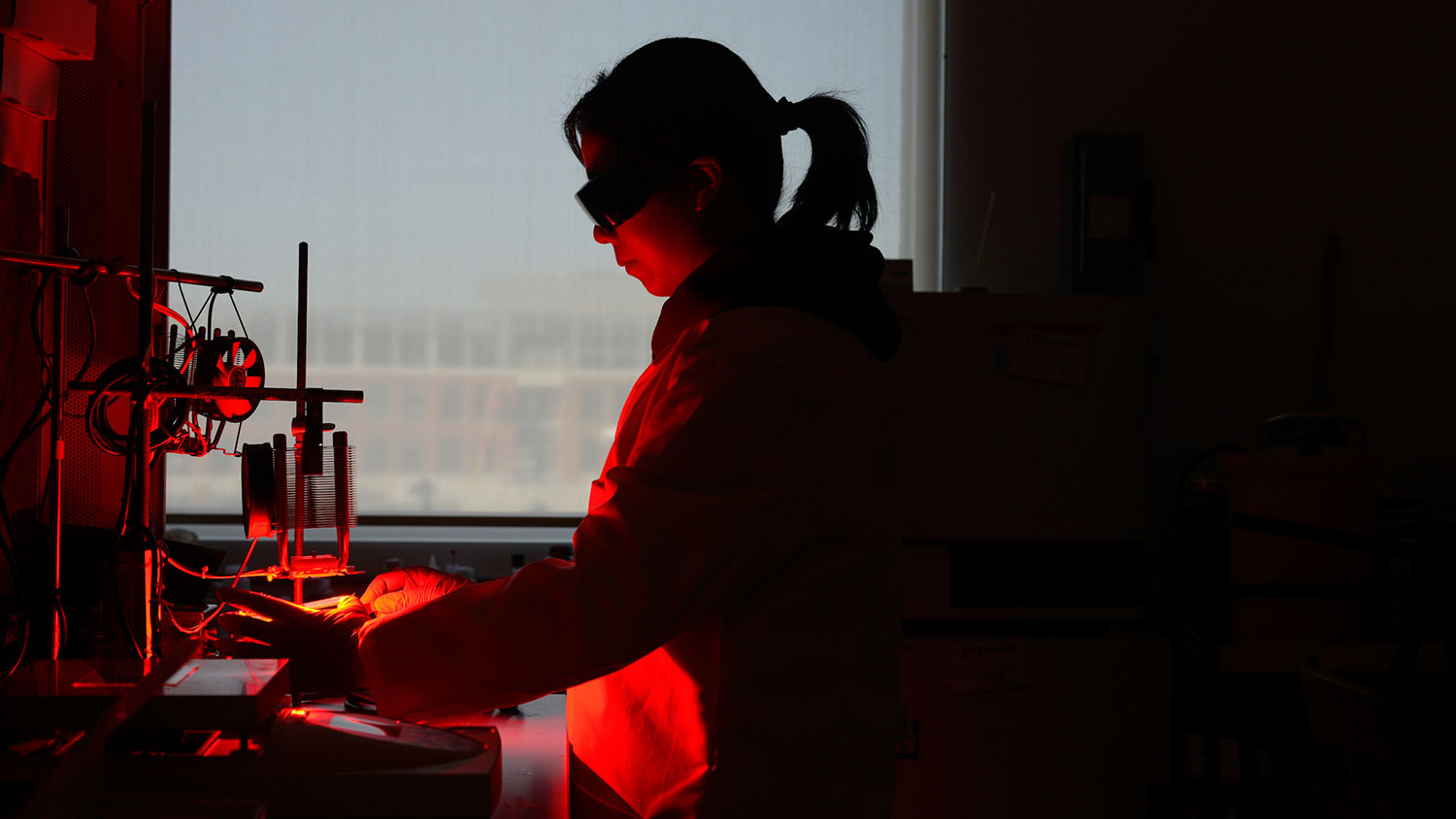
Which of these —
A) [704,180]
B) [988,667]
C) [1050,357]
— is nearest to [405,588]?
[704,180]

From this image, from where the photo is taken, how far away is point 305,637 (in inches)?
37.8

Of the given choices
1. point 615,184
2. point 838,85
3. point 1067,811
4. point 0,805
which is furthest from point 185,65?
point 1067,811

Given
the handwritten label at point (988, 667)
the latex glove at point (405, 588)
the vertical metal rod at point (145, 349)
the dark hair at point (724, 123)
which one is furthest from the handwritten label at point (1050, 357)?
the vertical metal rod at point (145, 349)

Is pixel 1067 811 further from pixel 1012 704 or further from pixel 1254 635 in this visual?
pixel 1254 635

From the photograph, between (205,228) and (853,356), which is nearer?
(853,356)

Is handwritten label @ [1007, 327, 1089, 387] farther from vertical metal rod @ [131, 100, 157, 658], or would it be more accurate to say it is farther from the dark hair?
vertical metal rod @ [131, 100, 157, 658]

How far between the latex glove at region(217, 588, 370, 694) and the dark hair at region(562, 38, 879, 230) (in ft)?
1.86

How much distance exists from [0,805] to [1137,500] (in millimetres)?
1804

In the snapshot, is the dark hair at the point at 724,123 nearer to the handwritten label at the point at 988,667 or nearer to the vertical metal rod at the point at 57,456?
the vertical metal rod at the point at 57,456

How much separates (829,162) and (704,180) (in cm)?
14

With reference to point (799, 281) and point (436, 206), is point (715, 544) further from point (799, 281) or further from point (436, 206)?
point (436, 206)

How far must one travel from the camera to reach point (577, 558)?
0.86m

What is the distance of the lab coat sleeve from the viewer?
0.84m

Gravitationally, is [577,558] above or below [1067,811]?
above
